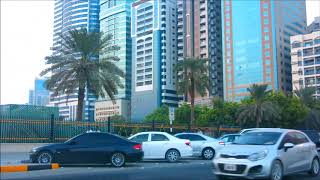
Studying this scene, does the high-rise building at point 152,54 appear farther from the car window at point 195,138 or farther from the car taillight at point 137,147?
the car taillight at point 137,147

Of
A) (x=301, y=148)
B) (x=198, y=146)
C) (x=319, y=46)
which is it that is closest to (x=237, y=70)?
(x=319, y=46)

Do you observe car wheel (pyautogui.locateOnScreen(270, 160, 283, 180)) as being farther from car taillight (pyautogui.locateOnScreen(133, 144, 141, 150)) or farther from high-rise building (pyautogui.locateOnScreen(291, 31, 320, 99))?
high-rise building (pyautogui.locateOnScreen(291, 31, 320, 99))

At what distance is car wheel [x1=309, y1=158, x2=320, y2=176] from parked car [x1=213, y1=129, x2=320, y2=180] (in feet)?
0.22

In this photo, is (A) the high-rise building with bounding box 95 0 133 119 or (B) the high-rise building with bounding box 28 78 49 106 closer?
(A) the high-rise building with bounding box 95 0 133 119

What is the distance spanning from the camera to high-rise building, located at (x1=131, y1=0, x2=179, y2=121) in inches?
6024

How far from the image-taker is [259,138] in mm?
12602

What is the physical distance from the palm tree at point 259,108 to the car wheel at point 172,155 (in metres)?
41.8

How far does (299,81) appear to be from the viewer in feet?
418

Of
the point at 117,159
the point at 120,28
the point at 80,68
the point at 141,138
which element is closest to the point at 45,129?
the point at 141,138

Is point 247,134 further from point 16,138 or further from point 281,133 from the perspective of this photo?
point 16,138

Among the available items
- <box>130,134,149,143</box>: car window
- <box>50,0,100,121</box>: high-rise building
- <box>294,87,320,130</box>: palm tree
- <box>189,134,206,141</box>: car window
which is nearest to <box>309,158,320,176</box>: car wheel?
<box>130,134,149,143</box>: car window

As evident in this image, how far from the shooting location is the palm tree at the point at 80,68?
33750 mm

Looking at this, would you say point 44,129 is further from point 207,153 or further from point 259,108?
point 259,108

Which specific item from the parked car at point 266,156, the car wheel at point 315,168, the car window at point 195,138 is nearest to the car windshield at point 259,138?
the parked car at point 266,156
